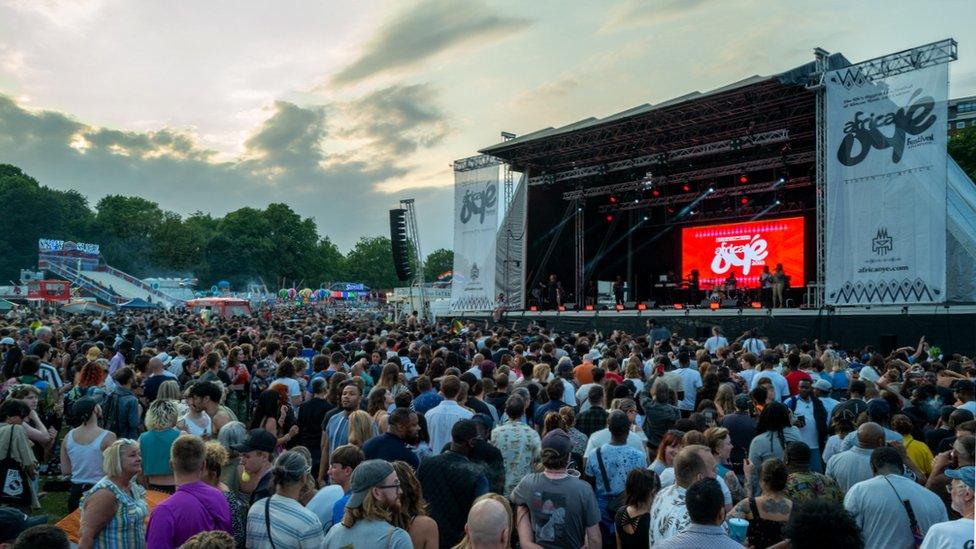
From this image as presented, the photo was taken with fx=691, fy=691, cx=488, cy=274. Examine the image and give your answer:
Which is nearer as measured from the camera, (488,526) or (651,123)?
(488,526)

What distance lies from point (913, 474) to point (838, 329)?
44.4ft

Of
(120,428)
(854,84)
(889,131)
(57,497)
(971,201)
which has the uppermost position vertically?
(854,84)

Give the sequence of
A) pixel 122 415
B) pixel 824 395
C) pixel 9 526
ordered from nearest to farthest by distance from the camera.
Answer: pixel 9 526 → pixel 122 415 → pixel 824 395

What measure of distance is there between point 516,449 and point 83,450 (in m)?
3.10

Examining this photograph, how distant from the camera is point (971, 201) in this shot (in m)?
17.2

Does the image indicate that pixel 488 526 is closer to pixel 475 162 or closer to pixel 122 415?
pixel 122 415

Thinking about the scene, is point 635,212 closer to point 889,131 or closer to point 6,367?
point 889,131

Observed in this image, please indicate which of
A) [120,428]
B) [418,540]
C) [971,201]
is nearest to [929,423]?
[418,540]

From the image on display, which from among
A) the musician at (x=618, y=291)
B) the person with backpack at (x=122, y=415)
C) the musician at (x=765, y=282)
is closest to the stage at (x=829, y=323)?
the musician at (x=765, y=282)

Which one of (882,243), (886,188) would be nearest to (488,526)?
(882,243)

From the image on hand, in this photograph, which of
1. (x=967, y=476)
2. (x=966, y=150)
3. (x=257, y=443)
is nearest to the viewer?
(x=967, y=476)

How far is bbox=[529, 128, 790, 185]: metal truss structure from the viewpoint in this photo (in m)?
19.8

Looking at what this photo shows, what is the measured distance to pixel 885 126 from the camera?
16.0 metres

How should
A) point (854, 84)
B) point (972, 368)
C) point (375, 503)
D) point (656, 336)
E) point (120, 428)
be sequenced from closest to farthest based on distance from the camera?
point (375, 503), point (120, 428), point (972, 368), point (656, 336), point (854, 84)
